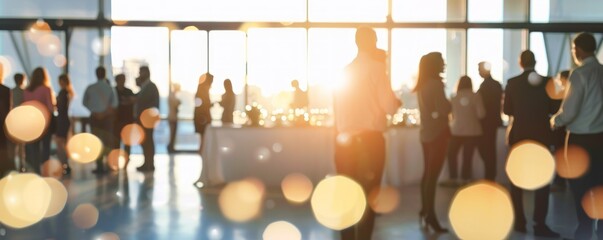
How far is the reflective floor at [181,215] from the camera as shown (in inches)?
214

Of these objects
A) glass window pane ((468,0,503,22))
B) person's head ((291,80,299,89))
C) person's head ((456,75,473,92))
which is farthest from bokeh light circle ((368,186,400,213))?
glass window pane ((468,0,503,22))

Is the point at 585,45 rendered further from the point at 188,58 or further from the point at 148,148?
the point at 188,58

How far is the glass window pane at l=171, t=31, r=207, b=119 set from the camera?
12586 millimetres

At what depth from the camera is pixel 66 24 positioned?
12.2 metres

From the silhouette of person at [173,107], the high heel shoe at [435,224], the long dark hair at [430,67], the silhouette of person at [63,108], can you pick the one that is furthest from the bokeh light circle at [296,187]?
the silhouette of person at [173,107]

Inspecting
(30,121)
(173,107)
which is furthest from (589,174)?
(173,107)

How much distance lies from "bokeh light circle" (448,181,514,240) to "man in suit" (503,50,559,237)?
1.04 ft

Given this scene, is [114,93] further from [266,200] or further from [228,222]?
[228,222]

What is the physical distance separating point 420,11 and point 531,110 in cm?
707

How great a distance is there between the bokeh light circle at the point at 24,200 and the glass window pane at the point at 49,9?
4.33m

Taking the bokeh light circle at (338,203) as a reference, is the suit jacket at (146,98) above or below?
above

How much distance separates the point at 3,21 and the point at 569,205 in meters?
9.70

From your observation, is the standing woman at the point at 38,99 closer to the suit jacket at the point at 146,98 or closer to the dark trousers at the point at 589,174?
the suit jacket at the point at 146,98

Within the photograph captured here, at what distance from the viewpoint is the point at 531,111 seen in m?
5.25
